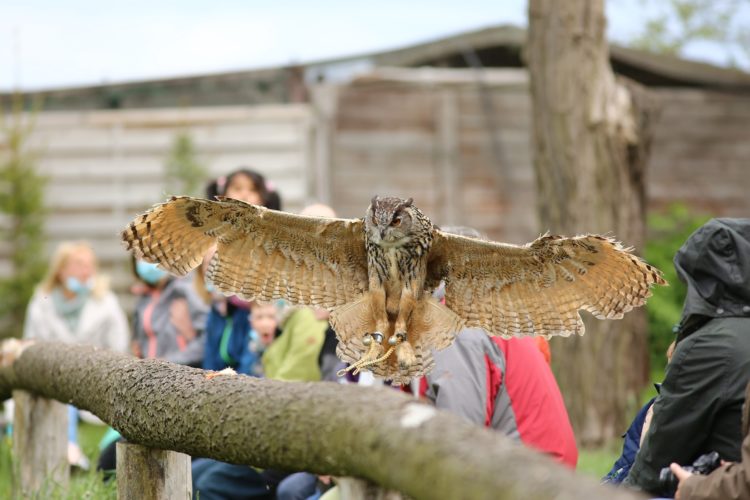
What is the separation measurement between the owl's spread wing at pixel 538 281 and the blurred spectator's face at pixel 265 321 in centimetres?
192

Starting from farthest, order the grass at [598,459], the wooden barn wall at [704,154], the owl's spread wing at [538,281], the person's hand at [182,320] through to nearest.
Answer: the wooden barn wall at [704,154] < the person's hand at [182,320] < the grass at [598,459] < the owl's spread wing at [538,281]

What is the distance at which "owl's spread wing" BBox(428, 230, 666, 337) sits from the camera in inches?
157

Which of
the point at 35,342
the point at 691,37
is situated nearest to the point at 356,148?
the point at 35,342

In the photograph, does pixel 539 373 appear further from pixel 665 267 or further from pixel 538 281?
pixel 665 267

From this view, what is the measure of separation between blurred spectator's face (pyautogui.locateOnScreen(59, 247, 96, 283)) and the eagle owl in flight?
6003 mm

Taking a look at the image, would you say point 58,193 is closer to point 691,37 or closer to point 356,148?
point 356,148

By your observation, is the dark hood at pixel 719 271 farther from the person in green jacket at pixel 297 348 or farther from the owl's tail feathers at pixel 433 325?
the person in green jacket at pixel 297 348

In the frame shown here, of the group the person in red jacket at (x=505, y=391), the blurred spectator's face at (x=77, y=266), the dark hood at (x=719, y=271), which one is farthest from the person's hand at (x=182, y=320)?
the dark hood at (x=719, y=271)

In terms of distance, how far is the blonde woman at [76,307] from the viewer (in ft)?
33.2

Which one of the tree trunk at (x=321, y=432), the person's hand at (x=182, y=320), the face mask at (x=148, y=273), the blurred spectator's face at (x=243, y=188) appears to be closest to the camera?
the tree trunk at (x=321, y=432)

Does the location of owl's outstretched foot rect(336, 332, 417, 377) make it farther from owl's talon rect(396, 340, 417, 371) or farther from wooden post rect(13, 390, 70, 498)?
wooden post rect(13, 390, 70, 498)

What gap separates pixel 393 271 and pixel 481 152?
8.36 metres

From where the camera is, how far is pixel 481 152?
12367 millimetres

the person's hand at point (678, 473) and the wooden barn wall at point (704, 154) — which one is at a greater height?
the wooden barn wall at point (704, 154)
